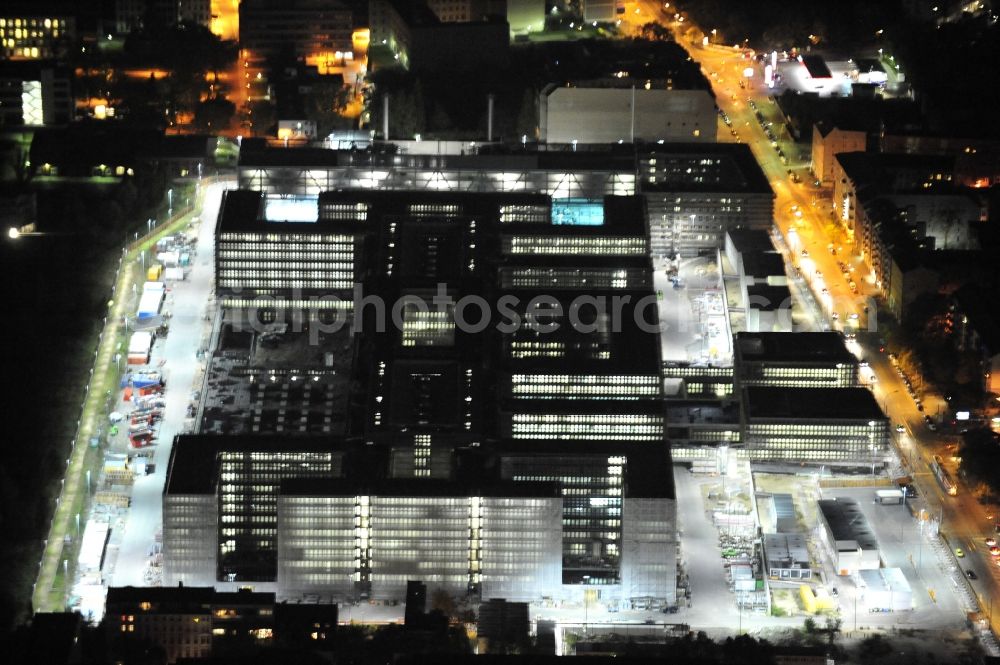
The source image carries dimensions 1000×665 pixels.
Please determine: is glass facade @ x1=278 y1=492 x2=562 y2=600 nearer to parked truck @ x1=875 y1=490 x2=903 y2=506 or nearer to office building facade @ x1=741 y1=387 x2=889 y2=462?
office building facade @ x1=741 y1=387 x2=889 y2=462

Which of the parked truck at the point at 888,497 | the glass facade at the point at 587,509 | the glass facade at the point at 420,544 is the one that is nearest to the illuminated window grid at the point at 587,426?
the glass facade at the point at 587,509

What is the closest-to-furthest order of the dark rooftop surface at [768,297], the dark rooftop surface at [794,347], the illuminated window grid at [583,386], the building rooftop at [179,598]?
the building rooftop at [179,598], the illuminated window grid at [583,386], the dark rooftop surface at [794,347], the dark rooftop surface at [768,297]

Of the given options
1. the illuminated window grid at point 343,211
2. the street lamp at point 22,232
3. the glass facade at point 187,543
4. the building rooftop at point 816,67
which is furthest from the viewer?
the building rooftop at point 816,67

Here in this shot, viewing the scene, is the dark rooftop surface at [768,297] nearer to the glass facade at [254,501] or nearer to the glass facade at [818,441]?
the glass facade at [818,441]

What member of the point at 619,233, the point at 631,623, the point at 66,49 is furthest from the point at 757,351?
the point at 66,49

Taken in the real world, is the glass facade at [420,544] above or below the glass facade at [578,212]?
below

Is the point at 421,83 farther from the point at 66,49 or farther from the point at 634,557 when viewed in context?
the point at 634,557
